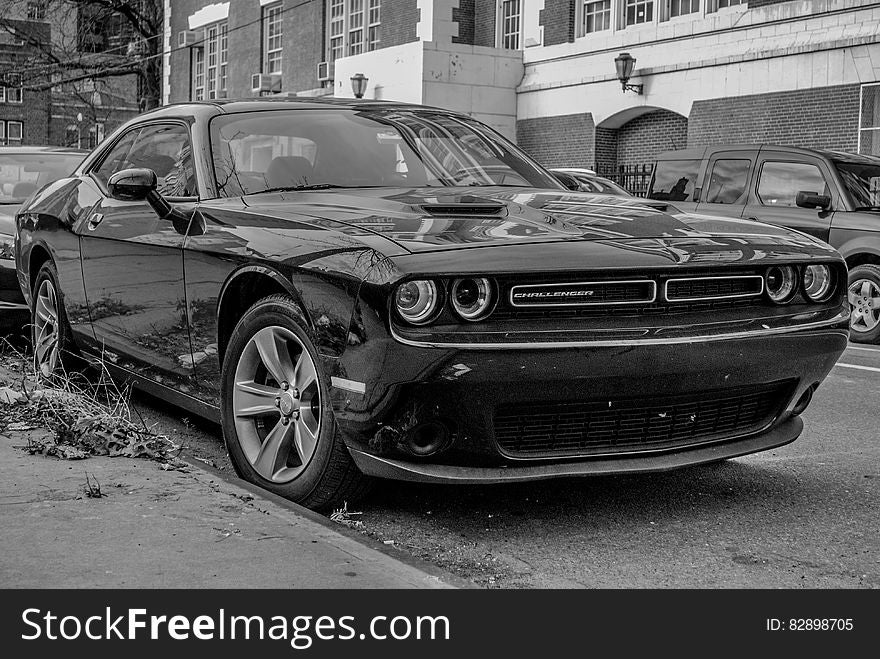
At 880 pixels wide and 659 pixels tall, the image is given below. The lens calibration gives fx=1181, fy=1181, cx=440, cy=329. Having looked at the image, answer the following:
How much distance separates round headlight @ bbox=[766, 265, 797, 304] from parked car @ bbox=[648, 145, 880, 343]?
22.3 feet

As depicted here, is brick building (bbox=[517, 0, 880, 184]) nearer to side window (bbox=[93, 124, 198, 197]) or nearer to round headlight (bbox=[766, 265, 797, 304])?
side window (bbox=[93, 124, 198, 197])

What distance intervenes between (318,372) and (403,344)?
1.47 ft

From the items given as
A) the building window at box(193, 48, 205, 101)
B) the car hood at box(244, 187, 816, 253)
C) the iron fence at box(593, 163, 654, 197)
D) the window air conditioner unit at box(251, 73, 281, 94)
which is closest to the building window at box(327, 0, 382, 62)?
the window air conditioner unit at box(251, 73, 281, 94)

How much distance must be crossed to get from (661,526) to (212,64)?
3731 cm

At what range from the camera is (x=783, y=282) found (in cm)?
423

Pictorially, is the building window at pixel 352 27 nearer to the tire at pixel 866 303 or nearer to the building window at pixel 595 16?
the building window at pixel 595 16

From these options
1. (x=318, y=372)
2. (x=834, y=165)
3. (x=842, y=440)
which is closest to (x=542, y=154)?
(x=834, y=165)

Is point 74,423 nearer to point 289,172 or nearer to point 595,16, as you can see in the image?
point 289,172

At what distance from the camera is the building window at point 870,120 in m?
18.2

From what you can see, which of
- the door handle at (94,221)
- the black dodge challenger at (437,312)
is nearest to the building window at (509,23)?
the door handle at (94,221)

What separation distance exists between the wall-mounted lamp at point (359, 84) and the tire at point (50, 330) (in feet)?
65.2

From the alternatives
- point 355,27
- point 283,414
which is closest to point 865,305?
point 283,414

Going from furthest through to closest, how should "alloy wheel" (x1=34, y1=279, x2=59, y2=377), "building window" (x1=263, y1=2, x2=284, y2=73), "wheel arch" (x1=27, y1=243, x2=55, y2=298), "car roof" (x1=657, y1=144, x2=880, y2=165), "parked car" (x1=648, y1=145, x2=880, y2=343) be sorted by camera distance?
"building window" (x1=263, y1=2, x2=284, y2=73) < "car roof" (x1=657, y1=144, x2=880, y2=165) < "parked car" (x1=648, y1=145, x2=880, y2=343) < "wheel arch" (x1=27, y1=243, x2=55, y2=298) < "alloy wheel" (x1=34, y1=279, x2=59, y2=377)

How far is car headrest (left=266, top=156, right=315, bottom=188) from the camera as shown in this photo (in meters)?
4.88
